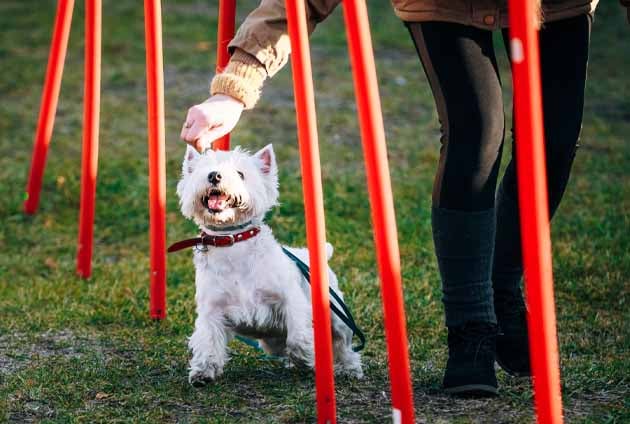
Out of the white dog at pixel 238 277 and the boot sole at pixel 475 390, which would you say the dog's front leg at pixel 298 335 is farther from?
the boot sole at pixel 475 390

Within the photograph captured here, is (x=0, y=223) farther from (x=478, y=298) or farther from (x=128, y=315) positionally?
(x=478, y=298)

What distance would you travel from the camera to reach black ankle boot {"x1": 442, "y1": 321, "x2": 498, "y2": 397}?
321cm

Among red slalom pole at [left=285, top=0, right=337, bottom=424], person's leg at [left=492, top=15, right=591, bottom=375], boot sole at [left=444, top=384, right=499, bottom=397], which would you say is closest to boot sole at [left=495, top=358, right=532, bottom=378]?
person's leg at [left=492, top=15, right=591, bottom=375]

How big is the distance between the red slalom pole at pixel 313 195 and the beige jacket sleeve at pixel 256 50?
438 mm

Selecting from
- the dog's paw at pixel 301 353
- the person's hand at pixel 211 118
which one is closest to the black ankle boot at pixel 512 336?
the dog's paw at pixel 301 353

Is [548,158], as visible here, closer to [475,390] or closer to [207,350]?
[475,390]

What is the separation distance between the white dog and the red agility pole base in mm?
734

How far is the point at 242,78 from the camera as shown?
10.7 ft

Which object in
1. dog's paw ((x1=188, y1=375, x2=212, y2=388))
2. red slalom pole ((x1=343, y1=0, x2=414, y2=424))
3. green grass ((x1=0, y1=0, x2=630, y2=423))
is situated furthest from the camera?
dog's paw ((x1=188, y1=375, x2=212, y2=388))

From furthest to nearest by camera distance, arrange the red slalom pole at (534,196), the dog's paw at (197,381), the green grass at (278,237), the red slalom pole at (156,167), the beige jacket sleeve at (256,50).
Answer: the red slalom pole at (156,167) → the dog's paw at (197,381) → the green grass at (278,237) → the beige jacket sleeve at (256,50) → the red slalom pole at (534,196)

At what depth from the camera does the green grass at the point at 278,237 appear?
336 centimetres

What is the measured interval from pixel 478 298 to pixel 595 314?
1618 mm

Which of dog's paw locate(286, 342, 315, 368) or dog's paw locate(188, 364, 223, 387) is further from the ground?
dog's paw locate(286, 342, 315, 368)

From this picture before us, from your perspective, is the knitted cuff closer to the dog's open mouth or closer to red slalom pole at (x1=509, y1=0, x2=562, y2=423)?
the dog's open mouth
